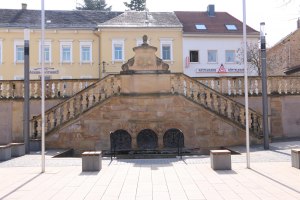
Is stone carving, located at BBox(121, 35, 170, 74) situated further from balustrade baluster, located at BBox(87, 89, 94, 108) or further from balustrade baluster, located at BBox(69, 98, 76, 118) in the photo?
balustrade baluster, located at BBox(69, 98, 76, 118)

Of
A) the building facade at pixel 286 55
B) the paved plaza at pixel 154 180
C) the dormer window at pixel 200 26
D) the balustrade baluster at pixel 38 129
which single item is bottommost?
the paved plaza at pixel 154 180

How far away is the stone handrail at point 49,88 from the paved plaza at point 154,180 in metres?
5.84

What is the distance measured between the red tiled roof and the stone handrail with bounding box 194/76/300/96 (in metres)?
22.0

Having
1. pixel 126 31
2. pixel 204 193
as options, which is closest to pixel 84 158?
pixel 204 193

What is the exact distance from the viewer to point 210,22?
142 feet

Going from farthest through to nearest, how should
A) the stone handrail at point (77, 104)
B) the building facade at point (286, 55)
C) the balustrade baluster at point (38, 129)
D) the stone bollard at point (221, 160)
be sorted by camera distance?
the building facade at point (286, 55)
the stone handrail at point (77, 104)
the balustrade baluster at point (38, 129)
the stone bollard at point (221, 160)

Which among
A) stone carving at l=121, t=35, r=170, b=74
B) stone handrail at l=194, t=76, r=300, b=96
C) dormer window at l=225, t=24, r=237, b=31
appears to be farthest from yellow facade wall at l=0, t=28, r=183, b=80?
stone carving at l=121, t=35, r=170, b=74

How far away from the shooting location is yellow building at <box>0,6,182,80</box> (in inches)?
1494

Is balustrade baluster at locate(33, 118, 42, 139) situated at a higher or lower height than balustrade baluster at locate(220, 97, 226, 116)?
lower

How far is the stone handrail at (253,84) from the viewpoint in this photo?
17.9 meters

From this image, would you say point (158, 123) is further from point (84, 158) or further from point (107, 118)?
point (84, 158)

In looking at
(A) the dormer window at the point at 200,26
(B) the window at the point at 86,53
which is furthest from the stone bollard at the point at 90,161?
(A) the dormer window at the point at 200,26

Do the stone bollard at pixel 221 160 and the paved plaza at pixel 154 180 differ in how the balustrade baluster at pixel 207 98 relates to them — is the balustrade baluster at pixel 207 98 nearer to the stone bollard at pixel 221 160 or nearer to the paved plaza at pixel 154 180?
the paved plaza at pixel 154 180

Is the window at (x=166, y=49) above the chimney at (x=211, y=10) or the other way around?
the other way around
